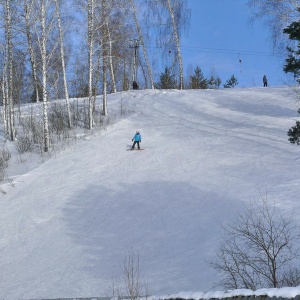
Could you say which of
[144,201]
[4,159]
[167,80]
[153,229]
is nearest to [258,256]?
[153,229]

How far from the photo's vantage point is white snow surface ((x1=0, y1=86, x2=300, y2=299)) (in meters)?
11.2

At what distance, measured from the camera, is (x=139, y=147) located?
20891 mm

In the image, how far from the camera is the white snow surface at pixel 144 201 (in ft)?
36.8

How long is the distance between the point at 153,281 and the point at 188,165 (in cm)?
822

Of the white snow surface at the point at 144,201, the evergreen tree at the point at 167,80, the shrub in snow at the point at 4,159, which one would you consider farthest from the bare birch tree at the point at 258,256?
the evergreen tree at the point at 167,80

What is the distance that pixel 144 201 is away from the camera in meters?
15.3

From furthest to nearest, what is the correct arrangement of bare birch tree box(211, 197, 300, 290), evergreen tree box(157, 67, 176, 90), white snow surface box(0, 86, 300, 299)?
evergreen tree box(157, 67, 176, 90) → white snow surface box(0, 86, 300, 299) → bare birch tree box(211, 197, 300, 290)

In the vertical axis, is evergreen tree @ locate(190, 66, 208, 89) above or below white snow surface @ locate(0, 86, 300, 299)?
above

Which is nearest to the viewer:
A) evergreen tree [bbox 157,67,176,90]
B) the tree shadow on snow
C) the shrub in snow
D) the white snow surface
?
the tree shadow on snow

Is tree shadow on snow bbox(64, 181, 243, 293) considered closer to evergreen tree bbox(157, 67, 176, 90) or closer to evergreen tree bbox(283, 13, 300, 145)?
evergreen tree bbox(283, 13, 300, 145)

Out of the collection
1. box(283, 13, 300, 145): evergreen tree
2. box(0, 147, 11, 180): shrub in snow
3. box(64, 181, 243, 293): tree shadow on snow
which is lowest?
box(64, 181, 243, 293): tree shadow on snow

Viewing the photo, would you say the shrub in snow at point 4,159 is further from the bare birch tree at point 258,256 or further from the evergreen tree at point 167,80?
the evergreen tree at point 167,80

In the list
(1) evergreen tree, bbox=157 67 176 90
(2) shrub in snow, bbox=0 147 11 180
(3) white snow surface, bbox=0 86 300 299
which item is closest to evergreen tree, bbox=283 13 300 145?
(3) white snow surface, bbox=0 86 300 299

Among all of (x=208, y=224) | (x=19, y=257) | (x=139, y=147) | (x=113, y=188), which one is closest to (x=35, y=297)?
(x=19, y=257)
